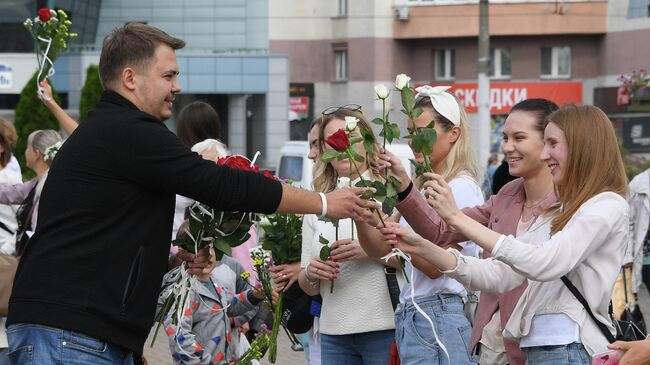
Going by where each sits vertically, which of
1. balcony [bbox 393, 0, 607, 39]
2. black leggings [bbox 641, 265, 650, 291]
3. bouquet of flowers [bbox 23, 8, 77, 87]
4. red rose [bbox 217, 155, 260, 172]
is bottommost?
black leggings [bbox 641, 265, 650, 291]

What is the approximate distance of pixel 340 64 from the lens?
48625mm

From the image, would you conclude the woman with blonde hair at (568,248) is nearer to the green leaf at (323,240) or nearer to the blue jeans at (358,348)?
the green leaf at (323,240)

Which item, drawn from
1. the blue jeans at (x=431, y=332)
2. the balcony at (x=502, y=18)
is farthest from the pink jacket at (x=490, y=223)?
the balcony at (x=502, y=18)

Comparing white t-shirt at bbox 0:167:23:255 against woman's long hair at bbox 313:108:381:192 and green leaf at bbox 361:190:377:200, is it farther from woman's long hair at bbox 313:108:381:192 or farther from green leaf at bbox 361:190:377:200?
green leaf at bbox 361:190:377:200

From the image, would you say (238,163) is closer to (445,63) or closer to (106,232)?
A: (106,232)

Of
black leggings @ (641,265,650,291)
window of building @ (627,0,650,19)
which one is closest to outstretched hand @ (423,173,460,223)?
black leggings @ (641,265,650,291)

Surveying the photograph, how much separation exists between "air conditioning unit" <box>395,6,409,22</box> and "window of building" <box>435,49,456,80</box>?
202 cm

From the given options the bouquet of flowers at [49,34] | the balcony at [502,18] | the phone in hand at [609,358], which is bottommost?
the phone in hand at [609,358]

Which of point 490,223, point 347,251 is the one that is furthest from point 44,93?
point 490,223

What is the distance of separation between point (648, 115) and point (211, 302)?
920 inches

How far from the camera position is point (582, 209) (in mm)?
4531

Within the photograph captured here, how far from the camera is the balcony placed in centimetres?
4678

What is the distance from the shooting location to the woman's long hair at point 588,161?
4578 millimetres

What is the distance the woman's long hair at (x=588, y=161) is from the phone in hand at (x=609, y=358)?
50cm
